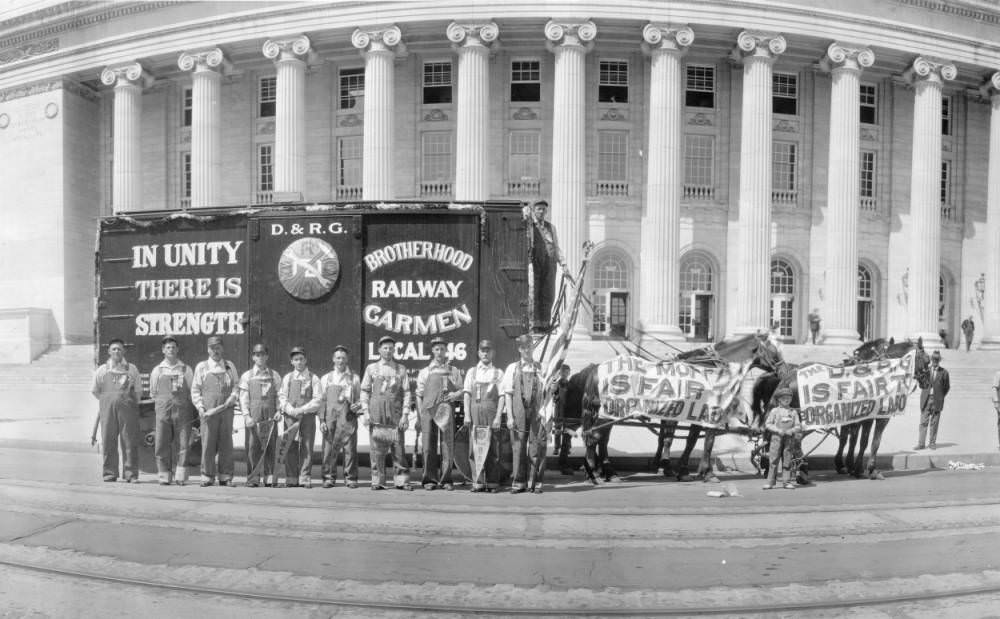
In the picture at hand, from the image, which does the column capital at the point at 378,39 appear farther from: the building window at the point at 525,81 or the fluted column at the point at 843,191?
the fluted column at the point at 843,191

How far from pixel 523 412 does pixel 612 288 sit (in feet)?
75.0


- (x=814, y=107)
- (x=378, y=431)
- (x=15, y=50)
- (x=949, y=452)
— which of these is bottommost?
(x=949, y=452)

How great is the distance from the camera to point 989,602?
18.1 ft

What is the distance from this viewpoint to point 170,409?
10.3 meters

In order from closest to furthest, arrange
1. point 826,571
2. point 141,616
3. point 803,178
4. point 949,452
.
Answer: point 141,616 → point 826,571 → point 949,452 → point 803,178

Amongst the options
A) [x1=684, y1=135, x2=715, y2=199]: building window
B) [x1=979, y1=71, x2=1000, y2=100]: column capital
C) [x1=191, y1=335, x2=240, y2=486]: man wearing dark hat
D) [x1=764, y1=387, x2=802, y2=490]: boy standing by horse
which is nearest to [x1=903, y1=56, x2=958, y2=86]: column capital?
[x1=979, y1=71, x2=1000, y2=100]: column capital

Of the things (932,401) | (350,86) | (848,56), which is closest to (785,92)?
(848,56)

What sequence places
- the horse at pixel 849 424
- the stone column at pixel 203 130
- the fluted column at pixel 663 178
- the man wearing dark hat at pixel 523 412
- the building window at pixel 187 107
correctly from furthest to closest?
the building window at pixel 187 107, the stone column at pixel 203 130, the fluted column at pixel 663 178, the horse at pixel 849 424, the man wearing dark hat at pixel 523 412

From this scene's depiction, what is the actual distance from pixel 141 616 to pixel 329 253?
271 inches

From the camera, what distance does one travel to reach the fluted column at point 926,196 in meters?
31.8

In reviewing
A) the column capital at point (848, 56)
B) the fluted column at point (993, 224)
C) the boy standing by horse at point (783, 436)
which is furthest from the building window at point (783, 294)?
the boy standing by horse at point (783, 436)

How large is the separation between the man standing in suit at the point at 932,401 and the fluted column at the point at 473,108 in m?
18.0

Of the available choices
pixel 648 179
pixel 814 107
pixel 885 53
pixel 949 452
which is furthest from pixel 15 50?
pixel 949 452

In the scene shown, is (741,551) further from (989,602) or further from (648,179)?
(648,179)
